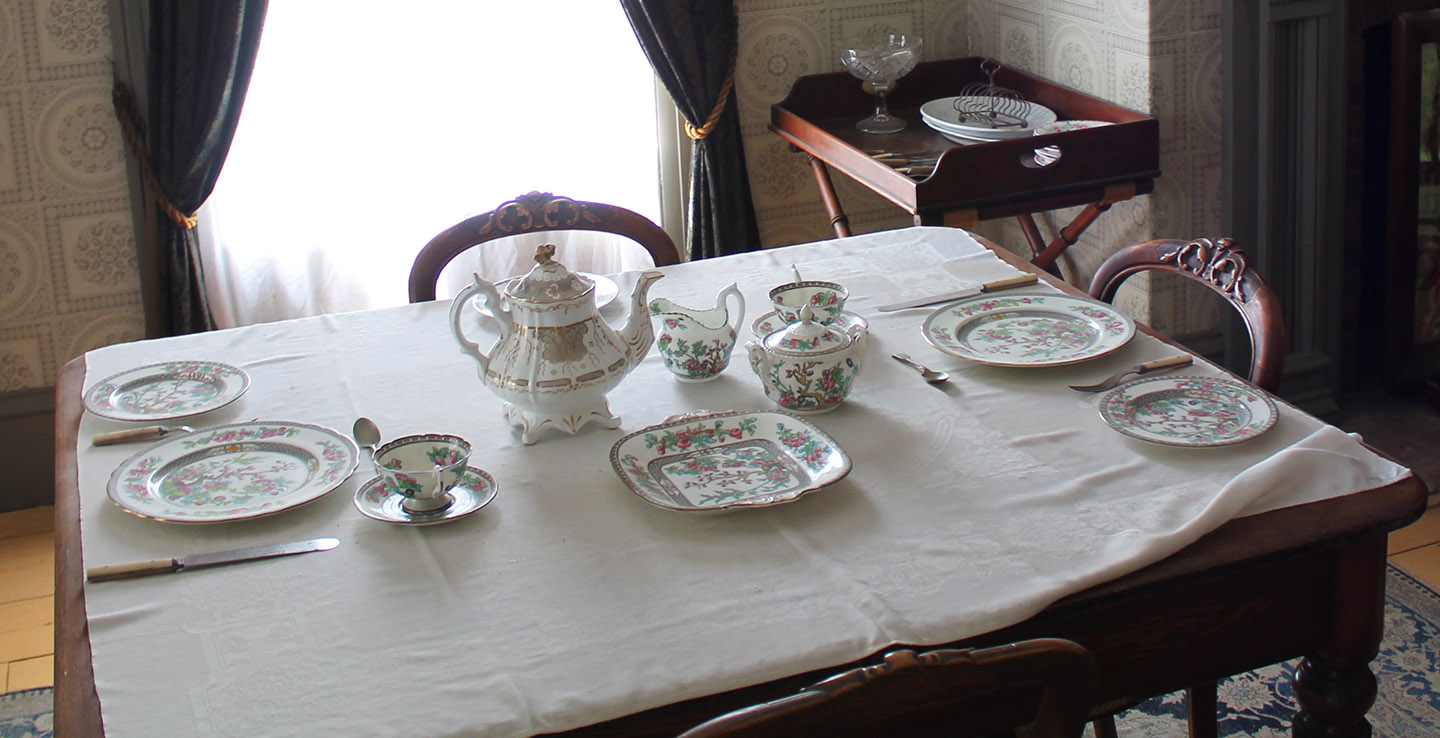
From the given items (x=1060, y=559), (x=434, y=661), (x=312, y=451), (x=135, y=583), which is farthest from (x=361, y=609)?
(x=1060, y=559)

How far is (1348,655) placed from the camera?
131 cm

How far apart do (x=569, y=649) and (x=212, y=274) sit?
7.51 feet

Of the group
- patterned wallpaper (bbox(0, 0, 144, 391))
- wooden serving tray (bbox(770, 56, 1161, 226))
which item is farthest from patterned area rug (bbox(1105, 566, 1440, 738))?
patterned wallpaper (bbox(0, 0, 144, 391))

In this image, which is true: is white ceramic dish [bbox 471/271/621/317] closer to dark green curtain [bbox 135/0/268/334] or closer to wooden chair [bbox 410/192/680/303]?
wooden chair [bbox 410/192/680/303]

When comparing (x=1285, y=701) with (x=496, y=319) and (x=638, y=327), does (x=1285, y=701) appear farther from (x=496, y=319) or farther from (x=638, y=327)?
(x=496, y=319)

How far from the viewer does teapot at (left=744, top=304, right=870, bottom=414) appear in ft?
5.13

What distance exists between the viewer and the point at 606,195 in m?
3.41

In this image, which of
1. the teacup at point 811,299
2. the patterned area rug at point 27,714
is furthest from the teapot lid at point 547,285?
the patterned area rug at point 27,714

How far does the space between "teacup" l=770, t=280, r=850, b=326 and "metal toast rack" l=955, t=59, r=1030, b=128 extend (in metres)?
1.45

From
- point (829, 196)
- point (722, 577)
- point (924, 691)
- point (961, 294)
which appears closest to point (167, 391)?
point (722, 577)

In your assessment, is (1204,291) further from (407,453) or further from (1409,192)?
(407,453)

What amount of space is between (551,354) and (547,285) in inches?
3.0

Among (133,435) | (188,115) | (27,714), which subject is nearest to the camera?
(133,435)

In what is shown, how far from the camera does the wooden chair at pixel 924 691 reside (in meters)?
0.86
